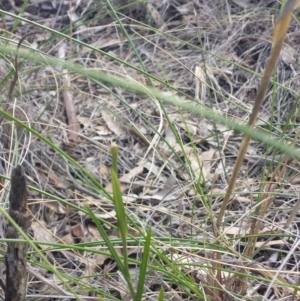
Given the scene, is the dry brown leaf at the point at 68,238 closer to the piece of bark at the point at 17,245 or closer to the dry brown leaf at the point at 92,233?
the dry brown leaf at the point at 92,233

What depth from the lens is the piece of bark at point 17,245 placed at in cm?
70

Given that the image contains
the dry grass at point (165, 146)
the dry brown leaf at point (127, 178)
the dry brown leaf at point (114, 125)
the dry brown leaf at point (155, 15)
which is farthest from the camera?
the dry brown leaf at point (155, 15)

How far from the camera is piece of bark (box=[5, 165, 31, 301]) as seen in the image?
2.31 feet

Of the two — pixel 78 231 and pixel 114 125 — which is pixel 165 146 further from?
pixel 78 231

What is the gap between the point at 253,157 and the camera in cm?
155

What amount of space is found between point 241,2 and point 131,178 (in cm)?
109

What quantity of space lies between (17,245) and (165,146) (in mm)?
937

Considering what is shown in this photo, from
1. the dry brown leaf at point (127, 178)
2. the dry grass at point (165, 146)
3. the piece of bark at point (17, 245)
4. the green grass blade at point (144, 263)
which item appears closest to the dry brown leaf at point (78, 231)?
the dry grass at point (165, 146)

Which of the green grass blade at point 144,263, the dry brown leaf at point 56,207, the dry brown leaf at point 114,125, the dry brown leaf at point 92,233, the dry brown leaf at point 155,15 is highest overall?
the green grass blade at point 144,263

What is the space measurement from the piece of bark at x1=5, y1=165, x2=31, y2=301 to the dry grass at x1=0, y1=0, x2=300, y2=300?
0.63 ft

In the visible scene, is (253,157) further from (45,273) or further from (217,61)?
(45,273)

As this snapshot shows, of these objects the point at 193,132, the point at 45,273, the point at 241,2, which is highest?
the point at 241,2

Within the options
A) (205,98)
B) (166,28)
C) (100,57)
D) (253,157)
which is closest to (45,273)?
(253,157)

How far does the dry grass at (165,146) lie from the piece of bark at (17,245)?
0.63 ft
